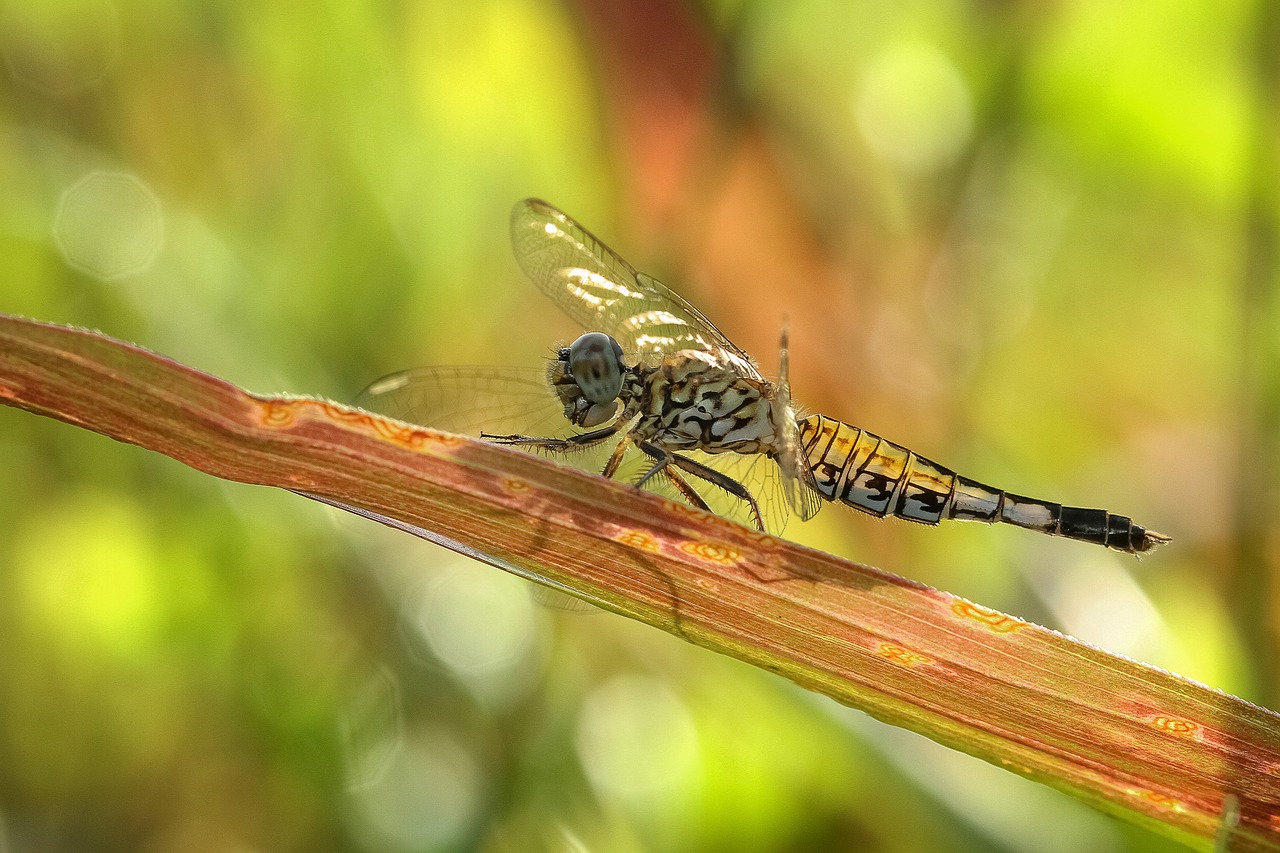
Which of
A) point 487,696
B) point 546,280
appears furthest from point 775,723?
point 546,280

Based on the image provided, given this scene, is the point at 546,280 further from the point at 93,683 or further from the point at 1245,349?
the point at 1245,349

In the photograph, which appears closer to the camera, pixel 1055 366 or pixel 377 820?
pixel 377 820

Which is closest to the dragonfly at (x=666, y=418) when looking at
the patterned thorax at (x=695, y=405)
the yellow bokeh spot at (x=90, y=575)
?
the patterned thorax at (x=695, y=405)

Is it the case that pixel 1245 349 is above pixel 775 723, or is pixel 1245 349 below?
above

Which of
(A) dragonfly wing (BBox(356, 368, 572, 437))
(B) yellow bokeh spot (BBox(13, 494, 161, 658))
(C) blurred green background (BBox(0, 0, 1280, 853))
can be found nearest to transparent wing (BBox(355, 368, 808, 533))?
(A) dragonfly wing (BBox(356, 368, 572, 437))

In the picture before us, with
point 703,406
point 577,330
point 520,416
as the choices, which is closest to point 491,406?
point 520,416

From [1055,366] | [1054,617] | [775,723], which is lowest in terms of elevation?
[775,723]
